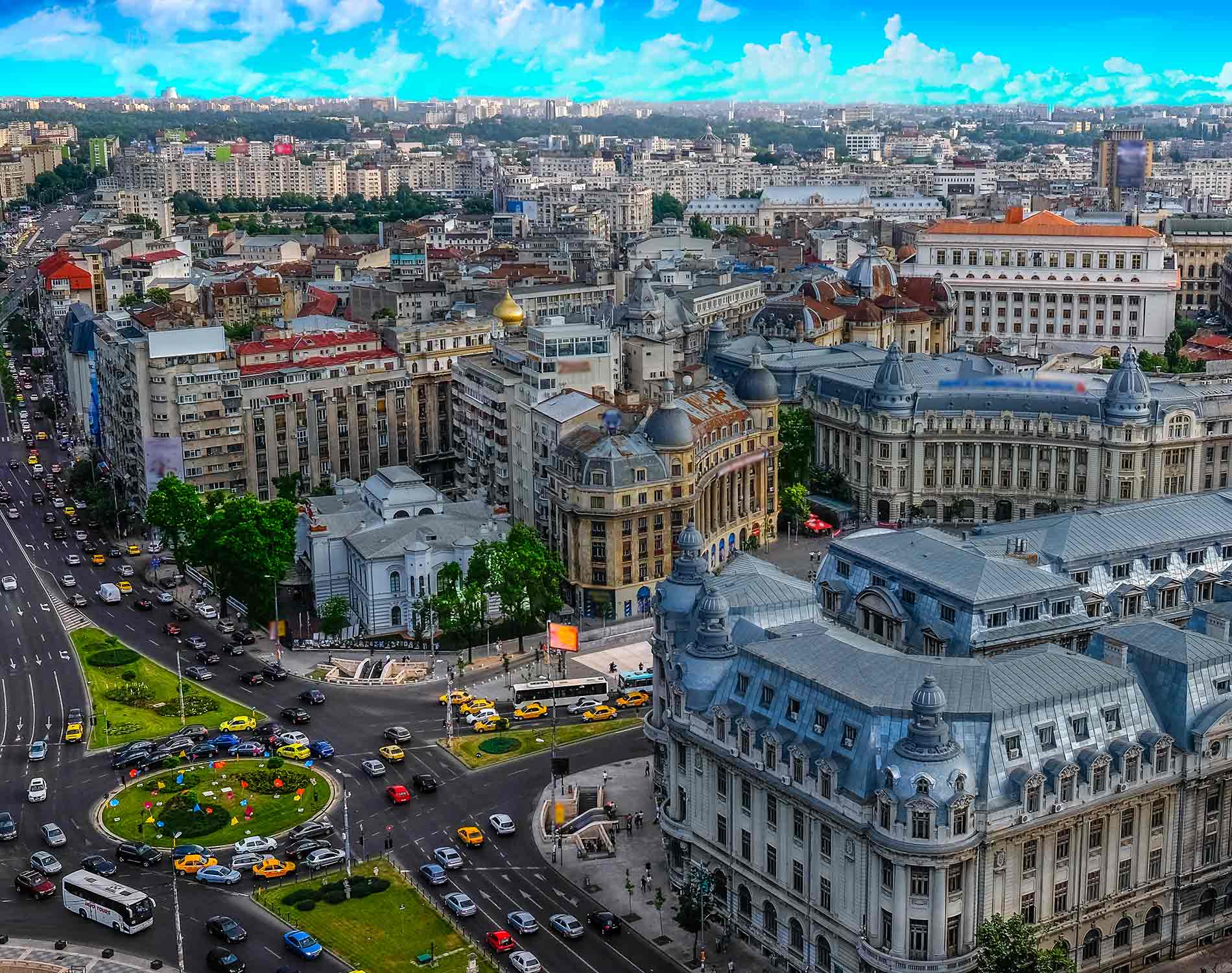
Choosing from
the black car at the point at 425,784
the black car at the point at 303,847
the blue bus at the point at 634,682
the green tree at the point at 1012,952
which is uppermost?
the green tree at the point at 1012,952

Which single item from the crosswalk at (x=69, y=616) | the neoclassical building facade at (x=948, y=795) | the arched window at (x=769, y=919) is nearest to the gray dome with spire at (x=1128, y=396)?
the neoclassical building facade at (x=948, y=795)

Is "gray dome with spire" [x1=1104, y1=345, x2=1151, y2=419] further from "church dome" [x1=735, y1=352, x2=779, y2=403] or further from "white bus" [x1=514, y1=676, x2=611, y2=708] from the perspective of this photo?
"white bus" [x1=514, y1=676, x2=611, y2=708]

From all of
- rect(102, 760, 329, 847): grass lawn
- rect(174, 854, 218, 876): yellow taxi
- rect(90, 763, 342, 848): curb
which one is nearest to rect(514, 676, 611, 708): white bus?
rect(90, 763, 342, 848): curb

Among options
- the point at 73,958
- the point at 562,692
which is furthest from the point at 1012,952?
the point at 562,692

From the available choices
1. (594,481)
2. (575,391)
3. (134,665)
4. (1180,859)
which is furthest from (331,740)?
(1180,859)

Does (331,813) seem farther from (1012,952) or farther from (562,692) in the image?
(1012,952)

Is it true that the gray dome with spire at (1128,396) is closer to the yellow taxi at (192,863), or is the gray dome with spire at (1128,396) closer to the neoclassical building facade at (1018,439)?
the neoclassical building facade at (1018,439)

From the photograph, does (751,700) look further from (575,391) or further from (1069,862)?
(575,391)
